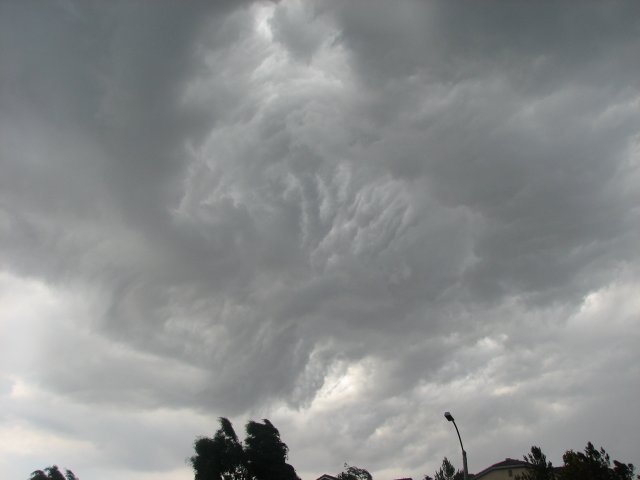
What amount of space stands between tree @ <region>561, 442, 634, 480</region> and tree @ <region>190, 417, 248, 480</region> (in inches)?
1859

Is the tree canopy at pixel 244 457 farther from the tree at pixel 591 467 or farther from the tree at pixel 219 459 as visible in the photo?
the tree at pixel 591 467

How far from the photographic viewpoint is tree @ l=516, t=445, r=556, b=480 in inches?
1993

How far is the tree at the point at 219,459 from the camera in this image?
80.9m

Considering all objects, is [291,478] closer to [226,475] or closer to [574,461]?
[226,475]

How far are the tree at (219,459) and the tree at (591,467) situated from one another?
1859 inches

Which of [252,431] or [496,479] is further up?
[252,431]

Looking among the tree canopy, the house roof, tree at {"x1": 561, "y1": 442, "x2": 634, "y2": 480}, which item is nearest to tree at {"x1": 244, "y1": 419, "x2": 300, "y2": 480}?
the tree canopy

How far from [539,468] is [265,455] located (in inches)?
1680

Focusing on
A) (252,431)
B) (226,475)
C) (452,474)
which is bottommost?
(452,474)

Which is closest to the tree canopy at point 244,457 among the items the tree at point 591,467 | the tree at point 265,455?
the tree at point 265,455

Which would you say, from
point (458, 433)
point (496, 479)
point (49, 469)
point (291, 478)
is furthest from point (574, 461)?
point (49, 469)

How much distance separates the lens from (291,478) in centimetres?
8181

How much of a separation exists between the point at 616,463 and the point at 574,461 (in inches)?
154

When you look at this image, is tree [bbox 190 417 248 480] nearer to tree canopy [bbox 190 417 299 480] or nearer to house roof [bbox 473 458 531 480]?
tree canopy [bbox 190 417 299 480]
